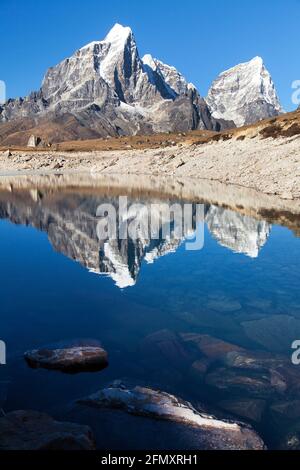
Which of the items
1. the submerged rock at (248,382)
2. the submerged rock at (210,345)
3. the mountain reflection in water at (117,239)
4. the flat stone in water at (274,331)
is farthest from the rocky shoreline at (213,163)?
the submerged rock at (248,382)

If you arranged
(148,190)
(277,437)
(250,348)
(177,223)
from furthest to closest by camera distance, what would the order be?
(148,190), (177,223), (250,348), (277,437)

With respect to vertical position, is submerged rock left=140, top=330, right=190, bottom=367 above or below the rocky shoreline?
below

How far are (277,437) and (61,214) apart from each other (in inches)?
1279

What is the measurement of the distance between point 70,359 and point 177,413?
3.53m

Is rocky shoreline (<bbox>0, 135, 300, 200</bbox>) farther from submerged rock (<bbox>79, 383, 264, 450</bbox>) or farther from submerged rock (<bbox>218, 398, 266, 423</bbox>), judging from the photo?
submerged rock (<bbox>79, 383, 264, 450</bbox>)

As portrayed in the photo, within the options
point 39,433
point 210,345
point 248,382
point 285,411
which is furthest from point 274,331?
point 39,433

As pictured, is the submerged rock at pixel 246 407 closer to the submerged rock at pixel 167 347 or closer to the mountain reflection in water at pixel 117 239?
the submerged rock at pixel 167 347

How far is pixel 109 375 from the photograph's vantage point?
1210 centimetres

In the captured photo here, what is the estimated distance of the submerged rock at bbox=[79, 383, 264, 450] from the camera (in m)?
9.27

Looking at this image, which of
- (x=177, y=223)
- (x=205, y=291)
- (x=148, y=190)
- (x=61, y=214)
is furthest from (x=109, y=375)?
(x=148, y=190)

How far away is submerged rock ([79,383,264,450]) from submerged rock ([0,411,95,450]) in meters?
1.47

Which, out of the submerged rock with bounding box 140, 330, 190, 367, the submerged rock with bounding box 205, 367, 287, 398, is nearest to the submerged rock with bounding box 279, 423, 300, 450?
the submerged rock with bounding box 205, 367, 287, 398

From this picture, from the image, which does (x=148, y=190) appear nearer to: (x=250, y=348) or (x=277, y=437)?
(x=250, y=348)

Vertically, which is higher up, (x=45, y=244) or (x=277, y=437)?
(x=45, y=244)
